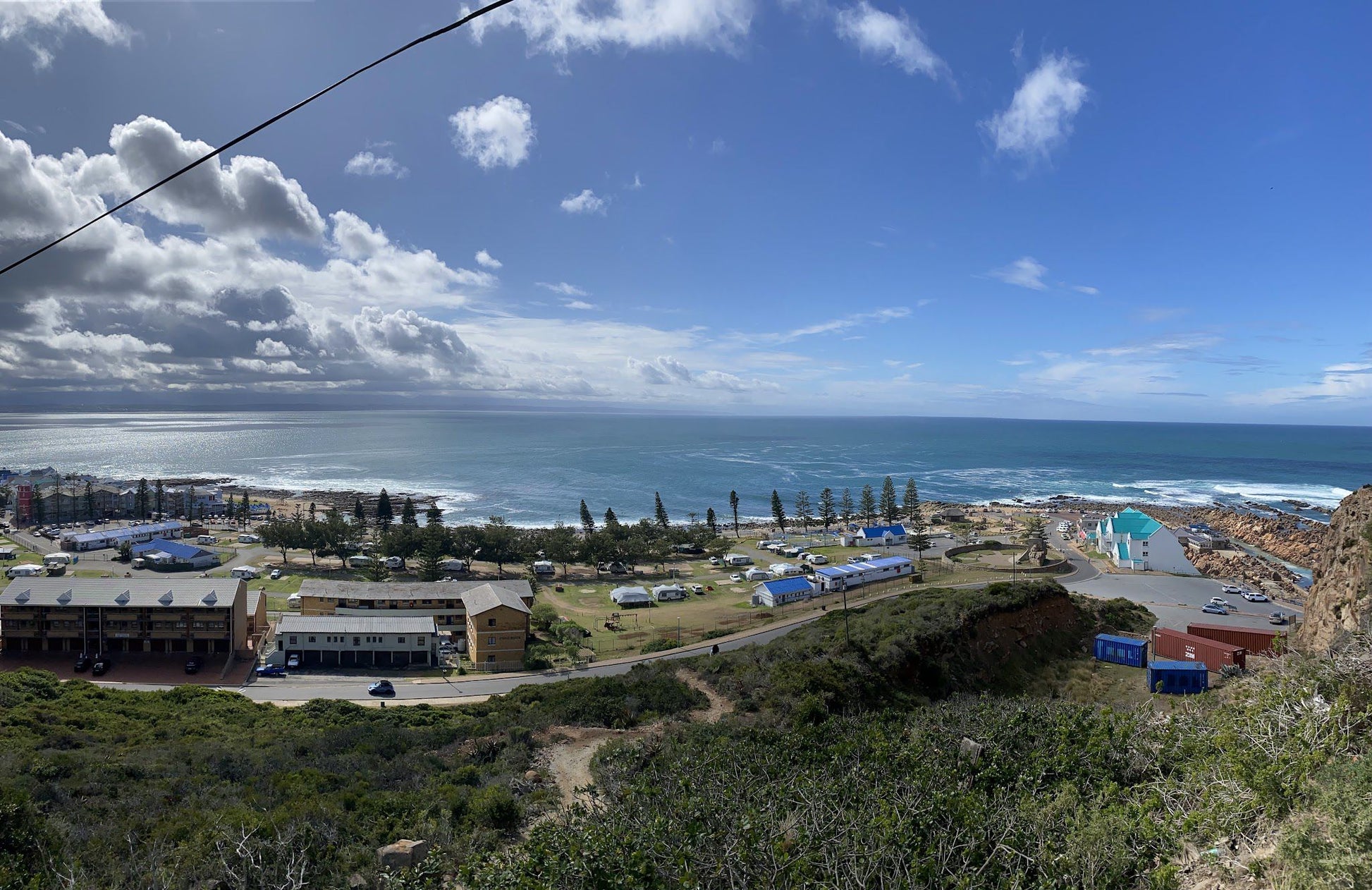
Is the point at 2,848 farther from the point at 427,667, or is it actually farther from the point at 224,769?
the point at 427,667

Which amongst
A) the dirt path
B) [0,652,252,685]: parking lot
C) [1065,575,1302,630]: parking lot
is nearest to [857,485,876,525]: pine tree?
[1065,575,1302,630]: parking lot

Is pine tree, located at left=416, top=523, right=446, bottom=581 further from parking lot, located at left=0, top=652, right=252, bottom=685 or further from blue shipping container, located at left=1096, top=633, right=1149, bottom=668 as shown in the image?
blue shipping container, located at left=1096, top=633, right=1149, bottom=668

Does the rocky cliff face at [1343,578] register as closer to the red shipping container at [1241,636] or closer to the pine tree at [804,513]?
the red shipping container at [1241,636]

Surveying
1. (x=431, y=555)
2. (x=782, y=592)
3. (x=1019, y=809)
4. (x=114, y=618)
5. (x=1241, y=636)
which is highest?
(x=1019, y=809)

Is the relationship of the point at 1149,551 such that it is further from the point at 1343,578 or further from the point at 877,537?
the point at 1343,578

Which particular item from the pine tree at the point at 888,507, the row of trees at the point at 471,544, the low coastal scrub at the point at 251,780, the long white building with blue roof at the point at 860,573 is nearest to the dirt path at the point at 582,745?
the low coastal scrub at the point at 251,780

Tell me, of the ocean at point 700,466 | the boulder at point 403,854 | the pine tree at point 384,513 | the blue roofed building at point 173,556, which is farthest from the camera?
the ocean at point 700,466

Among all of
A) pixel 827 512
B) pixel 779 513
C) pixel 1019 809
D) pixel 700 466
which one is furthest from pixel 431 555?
pixel 700 466
